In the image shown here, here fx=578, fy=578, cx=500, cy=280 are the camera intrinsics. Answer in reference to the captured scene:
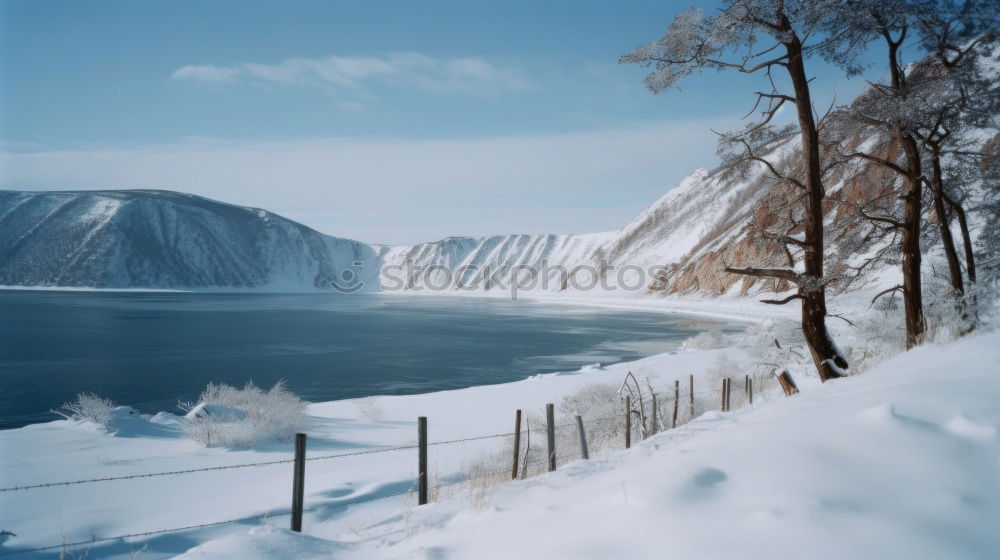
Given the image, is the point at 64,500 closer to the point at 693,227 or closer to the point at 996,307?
the point at 996,307

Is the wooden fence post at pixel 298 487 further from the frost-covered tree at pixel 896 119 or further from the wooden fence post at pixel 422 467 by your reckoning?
the frost-covered tree at pixel 896 119

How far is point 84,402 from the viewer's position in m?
15.8

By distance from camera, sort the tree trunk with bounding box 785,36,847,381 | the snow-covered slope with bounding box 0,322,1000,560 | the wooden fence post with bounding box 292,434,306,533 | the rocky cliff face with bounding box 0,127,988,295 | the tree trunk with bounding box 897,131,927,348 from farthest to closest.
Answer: the rocky cliff face with bounding box 0,127,988,295 → the tree trunk with bounding box 897,131,927,348 → the tree trunk with bounding box 785,36,847,381 → the wooden fence post with bounding box 292,434,306,533 → the snow-covered slope with bounding box 0,322,1000,560

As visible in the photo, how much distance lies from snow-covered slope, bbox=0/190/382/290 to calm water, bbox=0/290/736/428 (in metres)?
92.3

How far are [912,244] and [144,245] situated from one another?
17161 centimetres

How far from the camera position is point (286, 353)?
1444 inches

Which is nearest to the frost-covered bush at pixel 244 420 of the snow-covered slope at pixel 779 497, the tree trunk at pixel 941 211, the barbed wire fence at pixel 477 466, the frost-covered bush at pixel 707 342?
the barbed wire fence at pixel 477 466

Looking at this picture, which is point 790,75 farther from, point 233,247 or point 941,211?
point 233,247

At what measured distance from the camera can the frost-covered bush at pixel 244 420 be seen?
14.1 metres

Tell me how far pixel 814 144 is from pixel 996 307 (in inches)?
255

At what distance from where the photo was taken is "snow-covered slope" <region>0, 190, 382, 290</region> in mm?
140500

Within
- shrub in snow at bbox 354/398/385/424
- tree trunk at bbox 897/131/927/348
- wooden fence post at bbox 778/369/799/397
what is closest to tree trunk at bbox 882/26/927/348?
tree trunk at bbox 897/131/927/348

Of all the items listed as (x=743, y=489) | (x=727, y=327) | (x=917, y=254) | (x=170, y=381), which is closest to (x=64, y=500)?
(x=743, y=489)

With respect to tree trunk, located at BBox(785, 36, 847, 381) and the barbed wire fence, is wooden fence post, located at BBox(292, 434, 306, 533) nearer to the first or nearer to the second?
the barbed wire fence
